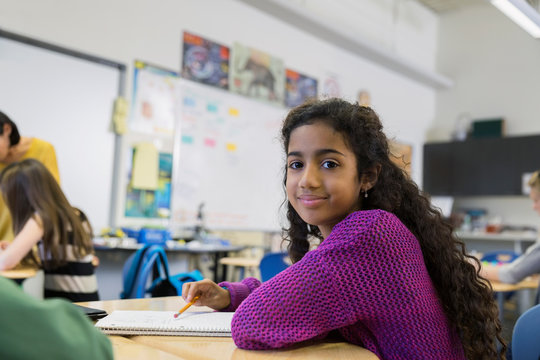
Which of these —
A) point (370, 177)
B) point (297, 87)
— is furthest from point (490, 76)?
point (370, 177)

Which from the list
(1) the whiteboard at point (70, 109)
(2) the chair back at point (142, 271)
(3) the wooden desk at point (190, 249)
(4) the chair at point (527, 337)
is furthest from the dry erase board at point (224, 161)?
(4) the chair at point (527, 337)

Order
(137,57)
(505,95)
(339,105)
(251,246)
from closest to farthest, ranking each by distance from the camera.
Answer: (339,105)
(137,57)
(251,246)
(505,95)

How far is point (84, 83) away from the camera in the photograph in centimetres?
413

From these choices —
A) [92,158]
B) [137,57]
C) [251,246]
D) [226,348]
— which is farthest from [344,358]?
[251,246]

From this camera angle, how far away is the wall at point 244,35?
3.98 metres

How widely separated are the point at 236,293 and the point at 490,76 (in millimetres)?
7225

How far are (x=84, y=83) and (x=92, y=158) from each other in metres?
0.57

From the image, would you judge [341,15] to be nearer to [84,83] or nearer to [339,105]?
[84,83]

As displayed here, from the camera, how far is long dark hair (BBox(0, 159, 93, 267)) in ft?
7.96

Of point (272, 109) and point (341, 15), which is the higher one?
point (341, 15)

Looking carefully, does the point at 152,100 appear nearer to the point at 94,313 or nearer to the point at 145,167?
the point at 145,167

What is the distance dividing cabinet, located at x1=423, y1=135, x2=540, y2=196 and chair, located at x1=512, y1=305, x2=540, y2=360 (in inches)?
227

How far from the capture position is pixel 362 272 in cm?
96

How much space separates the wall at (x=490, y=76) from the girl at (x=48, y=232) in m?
6.06
